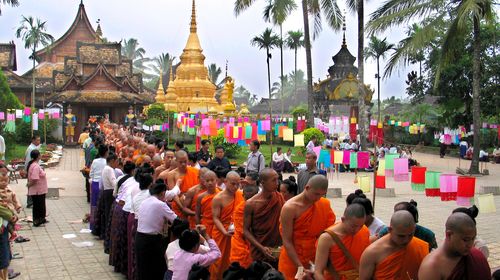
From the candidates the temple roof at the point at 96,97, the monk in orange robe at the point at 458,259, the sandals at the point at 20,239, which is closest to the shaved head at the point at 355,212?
the monk in orange robe at the point at 458,259

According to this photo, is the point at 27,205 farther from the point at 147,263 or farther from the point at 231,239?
the point at 231,239

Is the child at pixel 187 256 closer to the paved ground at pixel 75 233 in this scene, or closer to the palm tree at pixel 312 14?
the paved ground at pixel 75 233

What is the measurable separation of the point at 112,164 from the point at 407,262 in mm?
7038

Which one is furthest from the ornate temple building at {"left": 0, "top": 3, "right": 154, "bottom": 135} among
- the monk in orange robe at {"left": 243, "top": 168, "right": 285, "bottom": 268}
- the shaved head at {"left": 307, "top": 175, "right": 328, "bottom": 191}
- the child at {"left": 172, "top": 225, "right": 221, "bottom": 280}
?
the shaved head at {"left": 307, "top": 175, "right": 328, "bottom": 191}

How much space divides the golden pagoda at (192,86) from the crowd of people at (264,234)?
32.1 meters

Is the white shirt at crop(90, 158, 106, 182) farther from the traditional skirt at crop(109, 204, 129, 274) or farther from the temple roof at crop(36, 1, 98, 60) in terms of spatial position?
the temple roof at crop(36, 1, 98, 60)

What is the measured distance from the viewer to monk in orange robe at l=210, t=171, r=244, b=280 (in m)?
6.63

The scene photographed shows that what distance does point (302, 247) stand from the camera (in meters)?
5.33

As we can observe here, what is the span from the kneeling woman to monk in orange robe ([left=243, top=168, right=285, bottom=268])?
1160 millimetres

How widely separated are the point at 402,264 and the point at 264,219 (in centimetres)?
205

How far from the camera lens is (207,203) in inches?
275

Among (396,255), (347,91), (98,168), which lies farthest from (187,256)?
(347,91)

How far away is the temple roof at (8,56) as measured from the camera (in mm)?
46688

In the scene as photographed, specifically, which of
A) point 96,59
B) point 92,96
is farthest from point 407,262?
point 96,59
